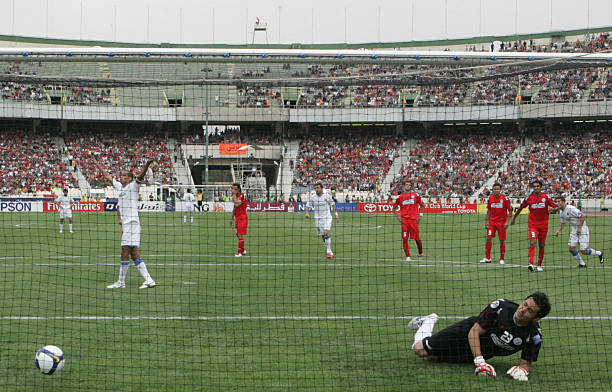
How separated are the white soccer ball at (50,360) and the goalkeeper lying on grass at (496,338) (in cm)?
389

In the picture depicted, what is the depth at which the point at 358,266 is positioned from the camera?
1503cm

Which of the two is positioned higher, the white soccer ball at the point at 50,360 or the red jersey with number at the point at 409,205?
the red jersey with number at the point at 409,205

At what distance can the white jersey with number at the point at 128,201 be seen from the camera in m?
11.3

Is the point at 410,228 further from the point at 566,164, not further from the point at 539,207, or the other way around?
the point at 566,164

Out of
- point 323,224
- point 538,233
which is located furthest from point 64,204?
point 538,233

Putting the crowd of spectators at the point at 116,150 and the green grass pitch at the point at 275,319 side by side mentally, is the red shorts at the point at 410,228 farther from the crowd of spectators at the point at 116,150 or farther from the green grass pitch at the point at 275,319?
the crowd of spectators at the point at 116,150

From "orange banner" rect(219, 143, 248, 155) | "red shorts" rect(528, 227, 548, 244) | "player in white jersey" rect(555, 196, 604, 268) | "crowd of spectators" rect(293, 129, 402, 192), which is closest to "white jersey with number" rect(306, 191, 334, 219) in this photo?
"red shorts" rect(528, 227, 548, 244)

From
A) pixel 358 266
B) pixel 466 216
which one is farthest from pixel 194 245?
pixel 466 216

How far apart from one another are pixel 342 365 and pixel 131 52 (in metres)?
5.64

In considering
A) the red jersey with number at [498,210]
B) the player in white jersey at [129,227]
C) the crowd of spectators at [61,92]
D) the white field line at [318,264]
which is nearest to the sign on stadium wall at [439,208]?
the red jersey with number at [498,210]

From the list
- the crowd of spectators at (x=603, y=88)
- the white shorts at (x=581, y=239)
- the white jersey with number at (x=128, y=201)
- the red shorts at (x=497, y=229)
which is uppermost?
the crowd of spectators at (x=603, y=88)

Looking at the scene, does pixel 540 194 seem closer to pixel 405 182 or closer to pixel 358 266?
pixel 405 182

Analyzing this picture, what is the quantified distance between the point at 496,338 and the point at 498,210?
34.8 ft

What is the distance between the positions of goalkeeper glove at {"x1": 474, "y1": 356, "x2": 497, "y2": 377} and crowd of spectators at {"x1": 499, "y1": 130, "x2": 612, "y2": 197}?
1093 inches
